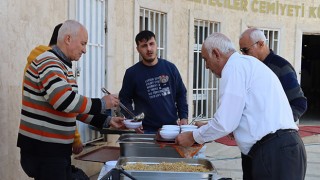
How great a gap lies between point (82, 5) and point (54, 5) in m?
0.65

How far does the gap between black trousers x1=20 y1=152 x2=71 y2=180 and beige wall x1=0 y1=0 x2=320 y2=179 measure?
1.01 m

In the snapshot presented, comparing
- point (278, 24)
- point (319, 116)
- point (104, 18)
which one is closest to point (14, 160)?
point (104, 18)

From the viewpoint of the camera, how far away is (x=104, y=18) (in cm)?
550

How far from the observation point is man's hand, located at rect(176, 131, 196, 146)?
2.45 metres

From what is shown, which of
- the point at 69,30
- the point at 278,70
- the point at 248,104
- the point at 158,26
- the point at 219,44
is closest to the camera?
the point at 248,104

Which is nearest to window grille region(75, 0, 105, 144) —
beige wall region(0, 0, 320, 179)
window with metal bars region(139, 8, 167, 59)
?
beige wall region(0, 0, 320, 179)

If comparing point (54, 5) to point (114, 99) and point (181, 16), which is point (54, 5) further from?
point (181, 16)

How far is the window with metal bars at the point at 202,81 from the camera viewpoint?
8.28 meters

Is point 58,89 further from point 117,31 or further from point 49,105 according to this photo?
point 117,31

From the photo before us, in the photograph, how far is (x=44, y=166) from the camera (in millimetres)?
2428

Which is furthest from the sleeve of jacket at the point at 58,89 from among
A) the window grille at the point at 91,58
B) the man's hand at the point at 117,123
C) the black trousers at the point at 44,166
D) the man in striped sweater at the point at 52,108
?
the window grille at the point at 91,58

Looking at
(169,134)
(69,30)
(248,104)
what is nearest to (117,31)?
(69,30)

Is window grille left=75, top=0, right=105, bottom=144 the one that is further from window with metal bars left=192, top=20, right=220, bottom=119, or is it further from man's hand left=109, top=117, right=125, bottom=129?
window with metal bars left=192, top=20, right=220, bottom=119

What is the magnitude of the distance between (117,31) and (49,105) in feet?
11.7
